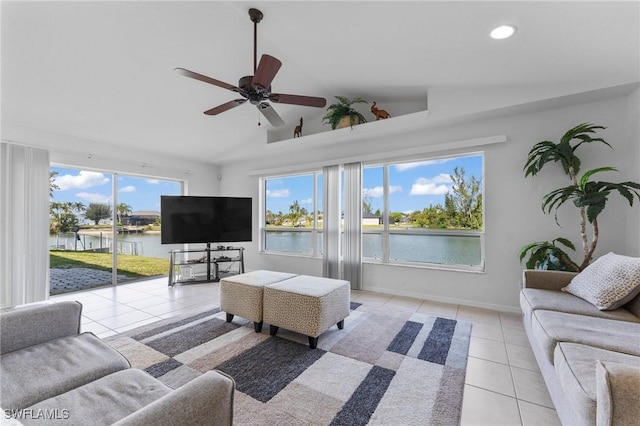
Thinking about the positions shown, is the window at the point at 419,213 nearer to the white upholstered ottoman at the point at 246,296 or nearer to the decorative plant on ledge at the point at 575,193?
the decorative plant on ledge at the point at 575,193

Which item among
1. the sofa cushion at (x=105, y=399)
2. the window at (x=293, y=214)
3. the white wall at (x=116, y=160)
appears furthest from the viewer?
the window at (x=293, y=214)

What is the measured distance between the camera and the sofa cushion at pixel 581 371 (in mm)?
1061

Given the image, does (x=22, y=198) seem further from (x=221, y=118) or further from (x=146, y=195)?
(x=221, y=118)

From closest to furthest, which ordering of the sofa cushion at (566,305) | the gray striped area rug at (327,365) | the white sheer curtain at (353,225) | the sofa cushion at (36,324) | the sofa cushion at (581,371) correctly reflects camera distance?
the sofa cushion at (581,371), the sofa cushion at (36,324), the gray striped area rug at (327,365), the sofa cushion at (566,305), the white sheer curtain at (353,225)

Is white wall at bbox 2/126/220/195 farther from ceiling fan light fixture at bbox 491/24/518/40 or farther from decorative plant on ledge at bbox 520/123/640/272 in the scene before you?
decorative plant on ledge at bbox 520/123/640/272

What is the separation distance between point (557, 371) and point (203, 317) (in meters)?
3.03

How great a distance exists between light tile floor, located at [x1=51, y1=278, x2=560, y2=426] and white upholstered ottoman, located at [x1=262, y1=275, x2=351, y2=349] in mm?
1118

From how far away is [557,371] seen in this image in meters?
1.38

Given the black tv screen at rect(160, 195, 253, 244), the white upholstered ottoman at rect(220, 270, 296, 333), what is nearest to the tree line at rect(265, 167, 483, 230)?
the white upholstered ottoman at rect(220, 270, 296, 333)

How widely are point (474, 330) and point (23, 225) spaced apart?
17.9ft

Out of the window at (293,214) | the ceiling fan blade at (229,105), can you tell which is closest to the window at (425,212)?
the window at (293,214)

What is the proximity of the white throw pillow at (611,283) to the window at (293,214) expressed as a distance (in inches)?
136

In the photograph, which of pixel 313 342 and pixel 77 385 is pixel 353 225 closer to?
pixel 313 342

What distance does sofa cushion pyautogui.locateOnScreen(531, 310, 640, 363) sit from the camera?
55.9 inches
